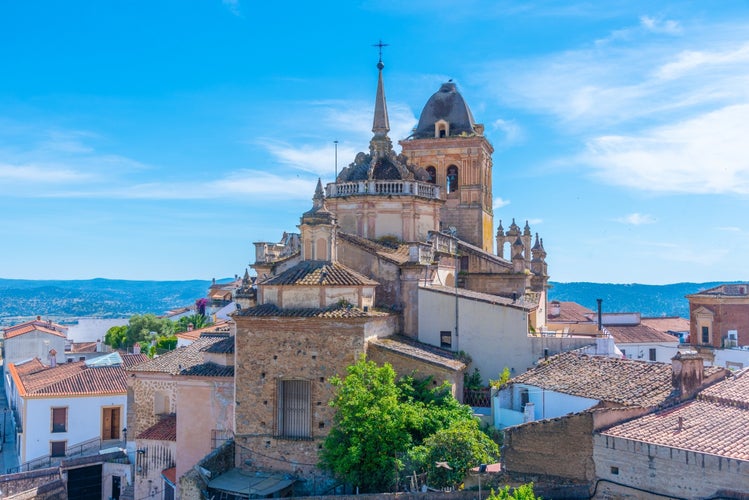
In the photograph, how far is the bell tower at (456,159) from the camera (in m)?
45.0

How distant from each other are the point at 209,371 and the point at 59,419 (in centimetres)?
1741

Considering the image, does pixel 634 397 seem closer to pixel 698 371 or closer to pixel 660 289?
pixel 698 371

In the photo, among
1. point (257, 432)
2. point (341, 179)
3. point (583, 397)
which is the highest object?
point (341, 179)

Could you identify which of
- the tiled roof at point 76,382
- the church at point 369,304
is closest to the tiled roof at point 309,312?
the church at point 369,304

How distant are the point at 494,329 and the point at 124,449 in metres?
21.0

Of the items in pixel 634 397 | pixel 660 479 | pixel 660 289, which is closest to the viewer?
pixel 660 479

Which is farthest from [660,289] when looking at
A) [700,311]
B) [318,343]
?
[318,343]

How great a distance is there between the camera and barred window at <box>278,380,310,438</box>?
975 inches

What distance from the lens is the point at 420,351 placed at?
87.6 ft

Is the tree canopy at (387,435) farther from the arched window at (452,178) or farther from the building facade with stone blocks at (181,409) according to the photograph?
the arched window at (452,178)

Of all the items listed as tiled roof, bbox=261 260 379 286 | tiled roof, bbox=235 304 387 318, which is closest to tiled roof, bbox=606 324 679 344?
tiled roof, bbox=261 260 379 286

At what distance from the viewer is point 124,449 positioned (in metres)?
38.0

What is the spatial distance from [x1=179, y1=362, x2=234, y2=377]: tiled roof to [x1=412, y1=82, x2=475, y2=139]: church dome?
23087mm

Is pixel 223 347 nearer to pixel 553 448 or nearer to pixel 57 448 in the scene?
pixel 553 448
